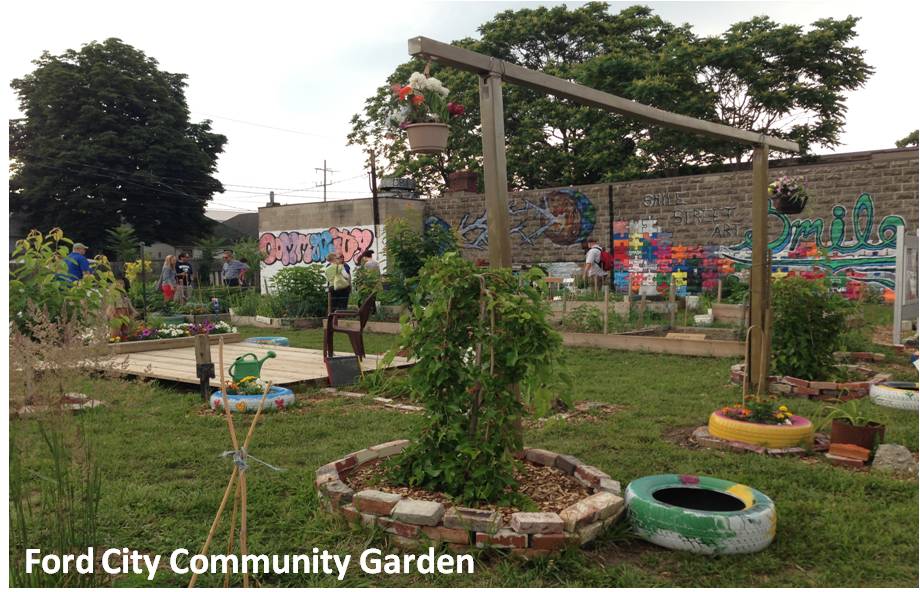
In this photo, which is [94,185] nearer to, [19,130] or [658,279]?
[19,130]

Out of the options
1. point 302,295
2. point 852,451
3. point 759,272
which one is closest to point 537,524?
point 852,451

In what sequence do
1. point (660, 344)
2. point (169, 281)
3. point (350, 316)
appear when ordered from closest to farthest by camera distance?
1. point (350, 316)
2. point (660, 344)
3. point (169, 281)

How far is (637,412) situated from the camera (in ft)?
20.1

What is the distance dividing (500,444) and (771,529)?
1386mm

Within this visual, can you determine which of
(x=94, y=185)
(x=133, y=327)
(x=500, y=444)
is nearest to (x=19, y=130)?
(x=94, y=185)

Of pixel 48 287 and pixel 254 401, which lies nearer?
pixel 254 401

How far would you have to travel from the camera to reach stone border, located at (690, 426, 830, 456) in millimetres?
4785

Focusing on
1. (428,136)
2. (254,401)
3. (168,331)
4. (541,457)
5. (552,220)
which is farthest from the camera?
(552,220)

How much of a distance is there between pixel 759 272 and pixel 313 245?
2021cm

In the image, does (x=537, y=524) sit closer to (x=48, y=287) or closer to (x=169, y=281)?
(x=48, y=287)

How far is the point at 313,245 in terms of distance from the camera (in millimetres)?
24766

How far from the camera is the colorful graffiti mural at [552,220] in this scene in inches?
739

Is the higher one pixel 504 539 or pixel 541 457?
pixel 541 457

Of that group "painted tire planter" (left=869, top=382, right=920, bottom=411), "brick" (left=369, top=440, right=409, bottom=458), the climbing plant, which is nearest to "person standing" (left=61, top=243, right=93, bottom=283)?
"brick" (left=369, top=440, right=409, bottom=458)
